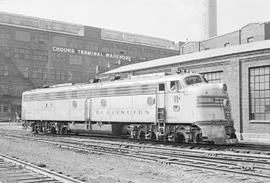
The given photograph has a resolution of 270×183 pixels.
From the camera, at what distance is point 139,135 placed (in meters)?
21.6

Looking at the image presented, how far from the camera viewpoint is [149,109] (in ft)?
68.2

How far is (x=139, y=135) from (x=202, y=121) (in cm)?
465

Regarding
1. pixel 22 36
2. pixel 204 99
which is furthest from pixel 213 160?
pixel 22 36

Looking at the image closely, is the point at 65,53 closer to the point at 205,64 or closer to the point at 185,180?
the point at 205,64

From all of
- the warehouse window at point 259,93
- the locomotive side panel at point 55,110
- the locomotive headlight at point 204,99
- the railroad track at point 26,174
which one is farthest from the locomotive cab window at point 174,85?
the warehouse window at point 259,93

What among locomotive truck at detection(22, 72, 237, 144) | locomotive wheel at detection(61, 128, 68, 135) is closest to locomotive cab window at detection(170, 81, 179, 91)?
locomotive truck at detection(22, 72, 237, 144)

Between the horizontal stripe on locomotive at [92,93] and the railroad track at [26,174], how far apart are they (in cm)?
990

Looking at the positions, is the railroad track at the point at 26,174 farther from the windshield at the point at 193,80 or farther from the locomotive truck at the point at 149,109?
the windshield at the point at 193,80

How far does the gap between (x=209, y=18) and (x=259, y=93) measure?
277 feet

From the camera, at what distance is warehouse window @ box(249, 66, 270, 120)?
2639cm

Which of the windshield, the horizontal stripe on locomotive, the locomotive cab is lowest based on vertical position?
the locomotive cab

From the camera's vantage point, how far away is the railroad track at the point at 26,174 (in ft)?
31.8

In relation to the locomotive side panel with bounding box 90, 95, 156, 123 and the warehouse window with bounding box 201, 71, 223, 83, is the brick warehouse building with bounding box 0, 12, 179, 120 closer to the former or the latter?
the warehouse window with bounding box 201, 71, 223, 83

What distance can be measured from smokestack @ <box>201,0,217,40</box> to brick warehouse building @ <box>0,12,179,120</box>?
80.4 feet
